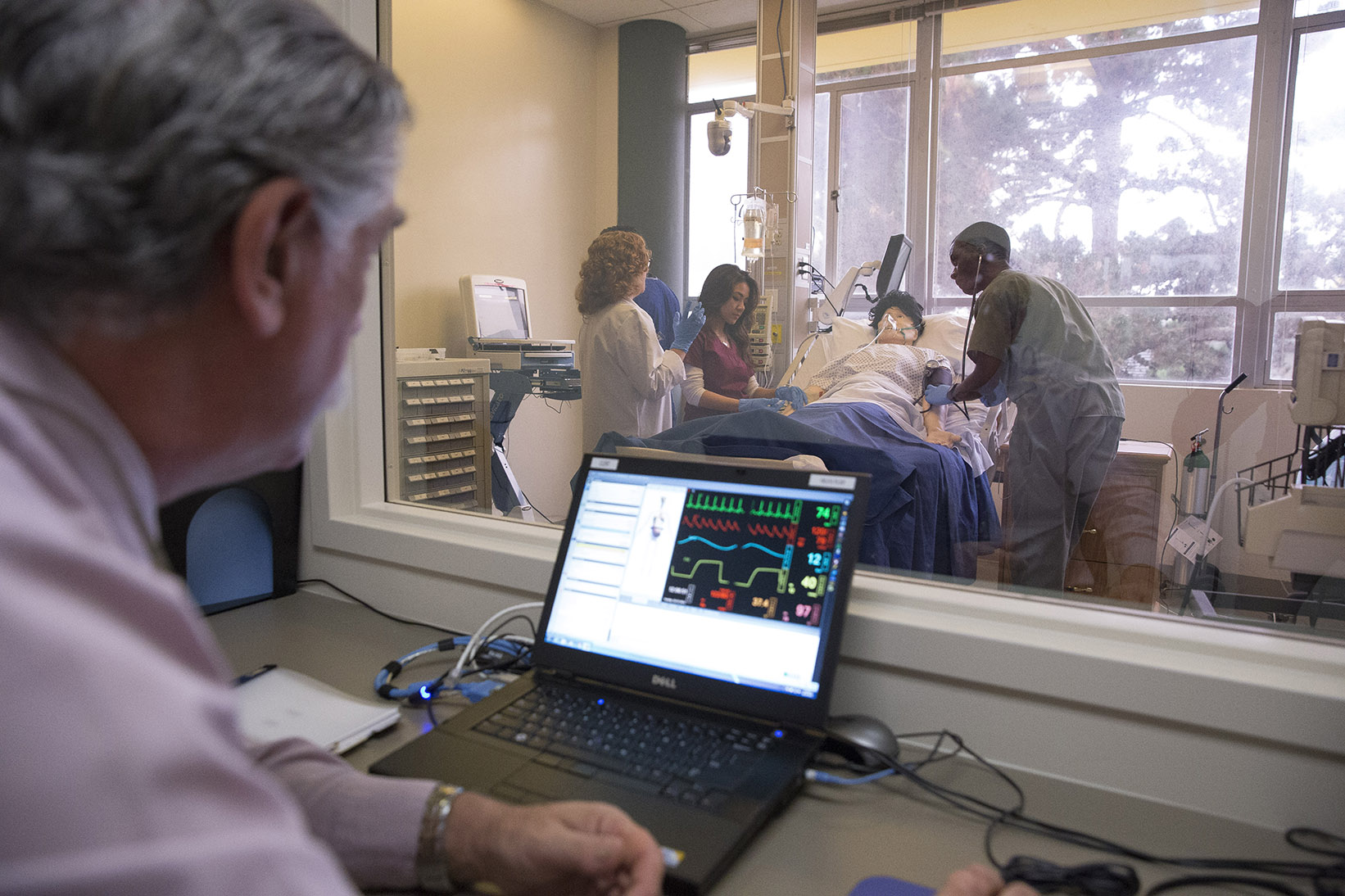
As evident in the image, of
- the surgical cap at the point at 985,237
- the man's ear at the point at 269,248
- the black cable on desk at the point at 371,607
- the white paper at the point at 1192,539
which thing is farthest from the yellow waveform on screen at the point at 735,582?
the surgical cap at the point at 985,237

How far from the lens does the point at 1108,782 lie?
83cm

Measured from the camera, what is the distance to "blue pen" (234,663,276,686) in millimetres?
1044

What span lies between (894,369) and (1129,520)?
2.62 ft

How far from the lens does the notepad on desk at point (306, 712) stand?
0.91 metres

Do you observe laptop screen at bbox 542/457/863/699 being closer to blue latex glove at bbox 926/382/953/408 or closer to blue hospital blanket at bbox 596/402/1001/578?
blue hospital blanket at bbox 596/402/1001/578

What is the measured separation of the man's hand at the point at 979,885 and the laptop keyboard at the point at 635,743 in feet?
0.65

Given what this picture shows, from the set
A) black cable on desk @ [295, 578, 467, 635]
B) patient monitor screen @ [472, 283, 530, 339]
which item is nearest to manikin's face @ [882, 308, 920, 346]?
patient monitor screen @ [472, 283, 530, 339]

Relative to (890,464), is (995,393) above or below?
above

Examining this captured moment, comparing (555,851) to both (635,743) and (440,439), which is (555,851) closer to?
(635,743)

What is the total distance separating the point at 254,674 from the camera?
3.48ft

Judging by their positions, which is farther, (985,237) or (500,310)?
(500,310)

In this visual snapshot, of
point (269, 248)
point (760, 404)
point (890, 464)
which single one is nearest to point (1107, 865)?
point (269, 248)

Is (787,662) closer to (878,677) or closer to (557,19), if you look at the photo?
(878,677)

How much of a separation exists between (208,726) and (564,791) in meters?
0.49
